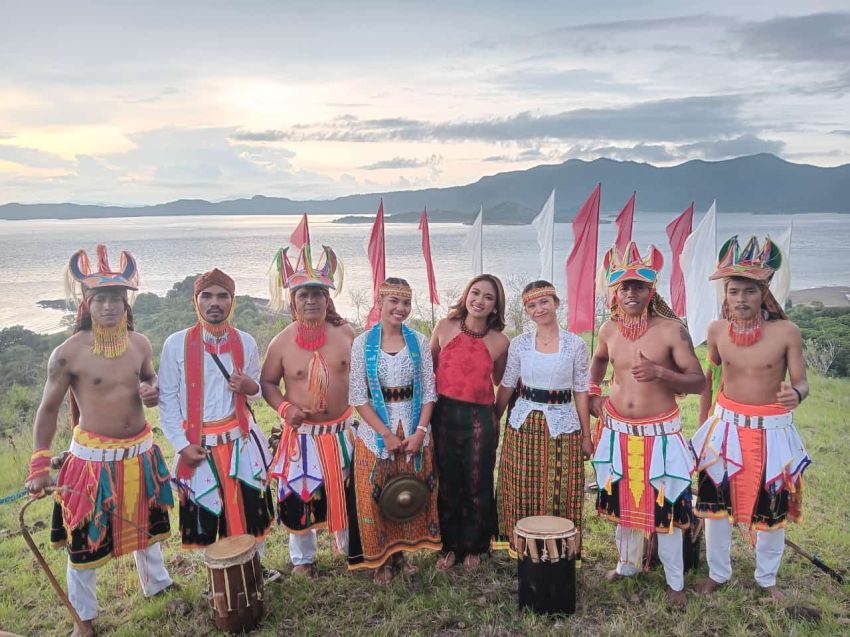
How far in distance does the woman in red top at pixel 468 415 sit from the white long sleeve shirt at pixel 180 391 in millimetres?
1482

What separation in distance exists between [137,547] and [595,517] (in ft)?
12.5

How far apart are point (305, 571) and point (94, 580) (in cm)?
140

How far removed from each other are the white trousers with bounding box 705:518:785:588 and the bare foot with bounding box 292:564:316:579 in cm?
283

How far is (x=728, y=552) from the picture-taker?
440 centimetres

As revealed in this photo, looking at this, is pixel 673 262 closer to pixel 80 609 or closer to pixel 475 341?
pixel 475 341

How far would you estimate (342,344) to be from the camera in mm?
4637

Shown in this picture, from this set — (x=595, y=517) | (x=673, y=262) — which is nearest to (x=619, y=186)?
(x=673, y=262)

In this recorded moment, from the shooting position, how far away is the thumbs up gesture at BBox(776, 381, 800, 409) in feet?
13.3

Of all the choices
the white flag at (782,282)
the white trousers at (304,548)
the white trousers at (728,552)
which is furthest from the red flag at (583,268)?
the white trousers at (304,548)

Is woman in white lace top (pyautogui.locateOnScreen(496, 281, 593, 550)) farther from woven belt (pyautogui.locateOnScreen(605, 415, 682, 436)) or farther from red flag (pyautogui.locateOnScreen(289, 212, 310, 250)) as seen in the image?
red flag (pyautogui.locateOnScreen(289, 212, 310, 250))

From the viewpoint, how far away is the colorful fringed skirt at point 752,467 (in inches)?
165

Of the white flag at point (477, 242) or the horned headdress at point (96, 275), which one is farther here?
the white flag at point (477, 242)

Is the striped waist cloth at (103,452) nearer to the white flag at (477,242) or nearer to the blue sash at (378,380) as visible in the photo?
the blue sash at (378,380)

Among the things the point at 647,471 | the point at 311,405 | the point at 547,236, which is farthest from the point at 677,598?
the point at 547,236
